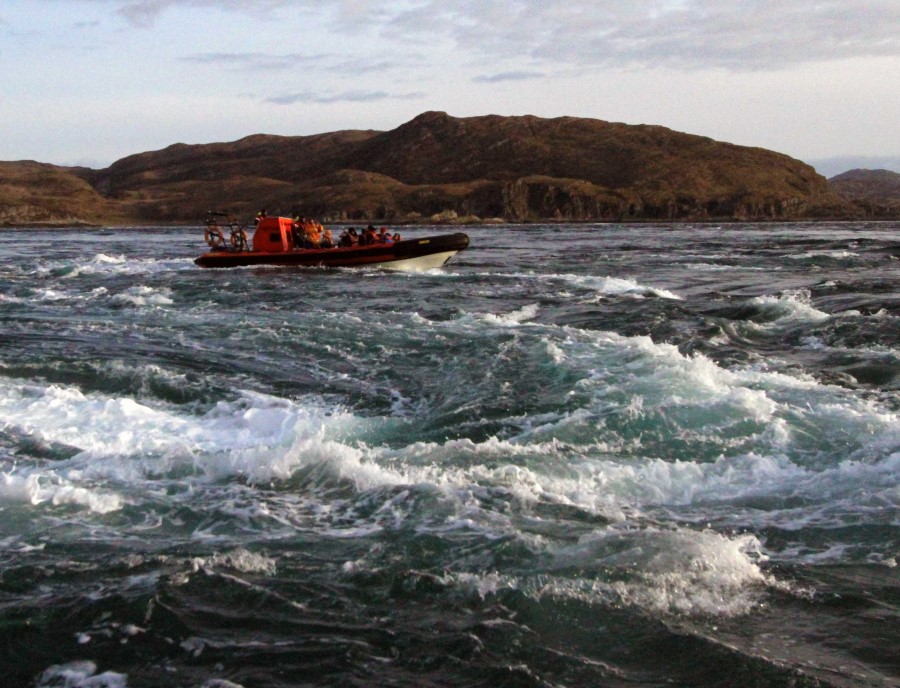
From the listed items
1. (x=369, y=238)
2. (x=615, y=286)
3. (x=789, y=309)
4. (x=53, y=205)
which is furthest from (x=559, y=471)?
(x=53, y=205)

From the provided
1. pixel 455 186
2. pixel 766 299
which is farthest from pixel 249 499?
pixel 455 186

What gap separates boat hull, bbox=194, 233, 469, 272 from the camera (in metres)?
28.8

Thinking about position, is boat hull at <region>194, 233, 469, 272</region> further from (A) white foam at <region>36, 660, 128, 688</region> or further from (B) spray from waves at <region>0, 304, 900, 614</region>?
(A) white foam at <region>36, 660, 128, 688</region>

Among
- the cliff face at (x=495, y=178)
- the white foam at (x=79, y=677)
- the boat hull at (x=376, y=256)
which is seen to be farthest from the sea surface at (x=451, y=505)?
the cliff face at (x=495, y=178)

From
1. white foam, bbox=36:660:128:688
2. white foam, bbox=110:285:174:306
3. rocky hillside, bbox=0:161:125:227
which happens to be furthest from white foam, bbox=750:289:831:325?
rocky hillside, bbox=0:161:125:227

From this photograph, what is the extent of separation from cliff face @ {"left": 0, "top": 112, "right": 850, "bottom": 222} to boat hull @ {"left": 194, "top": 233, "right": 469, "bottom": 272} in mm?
60466

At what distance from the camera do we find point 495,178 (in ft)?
394

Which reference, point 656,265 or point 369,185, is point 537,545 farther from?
point 369,185

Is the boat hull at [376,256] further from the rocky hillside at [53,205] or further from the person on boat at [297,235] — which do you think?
the rocky hillside at [53,205]

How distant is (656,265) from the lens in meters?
32.5

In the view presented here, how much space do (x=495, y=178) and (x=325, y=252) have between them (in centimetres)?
9282

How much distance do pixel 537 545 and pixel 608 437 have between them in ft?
10.2

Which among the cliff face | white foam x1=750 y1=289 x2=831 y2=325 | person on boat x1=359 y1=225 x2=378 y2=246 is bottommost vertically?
white foam x1=750 y1=289 x2=831 y2=325

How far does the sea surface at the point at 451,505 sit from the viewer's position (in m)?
5.57
